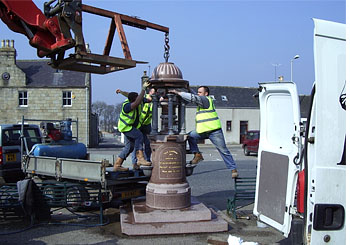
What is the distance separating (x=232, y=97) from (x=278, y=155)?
3847 cm

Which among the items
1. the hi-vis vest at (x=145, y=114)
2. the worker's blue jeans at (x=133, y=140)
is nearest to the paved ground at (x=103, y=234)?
the worker's blue jeans at (x=133, y=140)

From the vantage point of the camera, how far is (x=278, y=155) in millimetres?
4184

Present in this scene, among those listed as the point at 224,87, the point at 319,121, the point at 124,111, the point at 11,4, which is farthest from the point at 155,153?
the point at 224,87

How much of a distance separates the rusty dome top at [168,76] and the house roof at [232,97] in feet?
109

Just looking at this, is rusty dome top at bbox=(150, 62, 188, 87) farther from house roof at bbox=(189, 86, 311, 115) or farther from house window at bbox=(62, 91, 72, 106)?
house roof at bbox=(189, 86, 311, 115)

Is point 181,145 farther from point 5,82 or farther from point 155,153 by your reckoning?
point 5,82

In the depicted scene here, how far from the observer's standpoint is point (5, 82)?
3350 centimetres

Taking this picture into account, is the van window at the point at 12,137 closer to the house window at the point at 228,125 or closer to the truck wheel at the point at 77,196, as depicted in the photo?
the truck wheel at the point at 77,196

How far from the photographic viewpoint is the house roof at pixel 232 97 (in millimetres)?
40834

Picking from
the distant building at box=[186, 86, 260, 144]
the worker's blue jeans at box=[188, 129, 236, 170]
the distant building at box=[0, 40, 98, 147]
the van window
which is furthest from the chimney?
the worker's blue jeans at box=[188, 129, 236, 170]

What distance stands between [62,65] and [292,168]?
3301mm

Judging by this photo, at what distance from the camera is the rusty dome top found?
276 inches

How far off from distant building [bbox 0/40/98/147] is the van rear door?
98.3 ft

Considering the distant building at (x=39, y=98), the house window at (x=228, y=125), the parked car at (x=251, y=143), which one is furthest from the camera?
the house window at (x=228, y=125)
